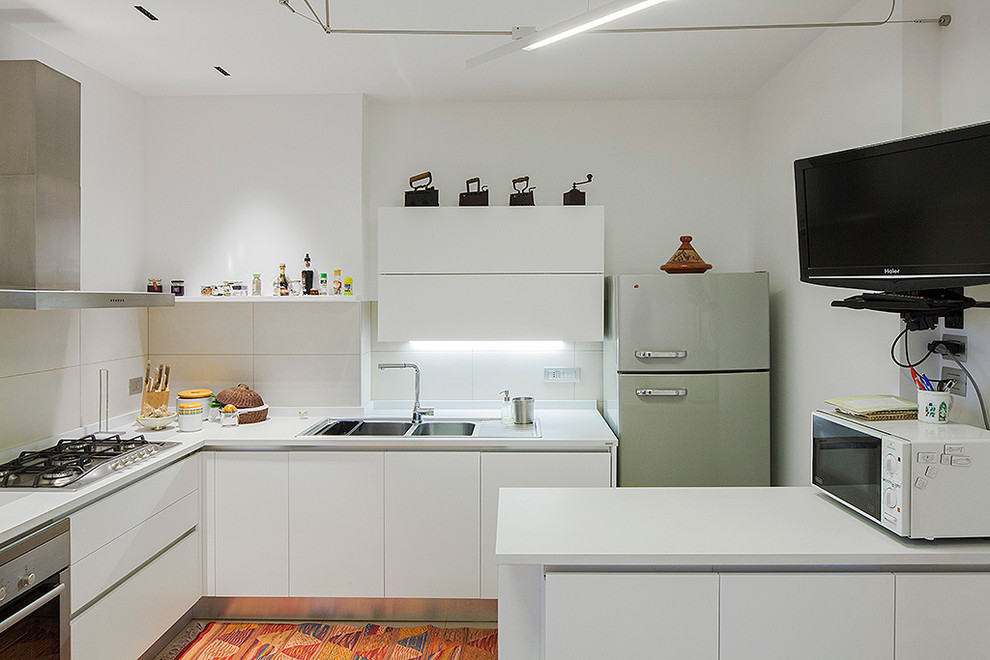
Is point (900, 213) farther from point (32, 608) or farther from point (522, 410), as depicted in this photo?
point (32, 608)

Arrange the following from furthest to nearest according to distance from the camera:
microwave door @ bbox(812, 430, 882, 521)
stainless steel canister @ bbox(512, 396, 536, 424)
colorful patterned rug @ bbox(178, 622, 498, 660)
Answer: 1. stainless steel canister @ bbox(512, 396, 536, 424)
2. colorful patterned rug @ bbox(178, 622, 498, 660)
3. microwave door @ bbox(812, 430, 882, 521)

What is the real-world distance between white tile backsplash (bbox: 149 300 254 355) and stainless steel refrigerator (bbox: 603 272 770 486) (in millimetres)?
2117

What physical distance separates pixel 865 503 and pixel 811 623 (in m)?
0.41

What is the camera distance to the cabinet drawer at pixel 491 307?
11.0ft

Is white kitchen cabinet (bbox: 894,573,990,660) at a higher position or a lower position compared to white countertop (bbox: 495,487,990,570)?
lower

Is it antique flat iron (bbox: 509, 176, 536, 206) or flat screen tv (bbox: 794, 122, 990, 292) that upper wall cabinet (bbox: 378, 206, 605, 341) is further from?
flat screen tv (bbox: 794, 122, 990, 292)

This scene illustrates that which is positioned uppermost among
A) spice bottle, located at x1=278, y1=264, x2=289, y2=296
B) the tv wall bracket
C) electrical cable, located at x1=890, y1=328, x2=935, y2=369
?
spice bottle, located at x1=278, y1=264, x2=289, y2=296

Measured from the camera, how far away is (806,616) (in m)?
1.63

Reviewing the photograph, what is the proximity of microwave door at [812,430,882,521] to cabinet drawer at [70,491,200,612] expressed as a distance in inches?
99.9

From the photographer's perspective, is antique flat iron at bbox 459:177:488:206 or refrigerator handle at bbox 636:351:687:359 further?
antique flat iron at bbox 459:177:488:206

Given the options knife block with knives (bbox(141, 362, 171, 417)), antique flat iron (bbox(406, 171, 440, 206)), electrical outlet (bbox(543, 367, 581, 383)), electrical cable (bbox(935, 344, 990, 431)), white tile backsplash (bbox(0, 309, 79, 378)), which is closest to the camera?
electrical cable (bbox(935, 344, 990, 431))

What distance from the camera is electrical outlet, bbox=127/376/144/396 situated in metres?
3.36

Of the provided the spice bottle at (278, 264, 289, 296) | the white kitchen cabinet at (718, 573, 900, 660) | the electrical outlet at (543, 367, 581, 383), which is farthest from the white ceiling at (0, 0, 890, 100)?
the white kitchen cabinet at (718, 573, 900, 660)

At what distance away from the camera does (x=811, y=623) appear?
1627 millimetres
